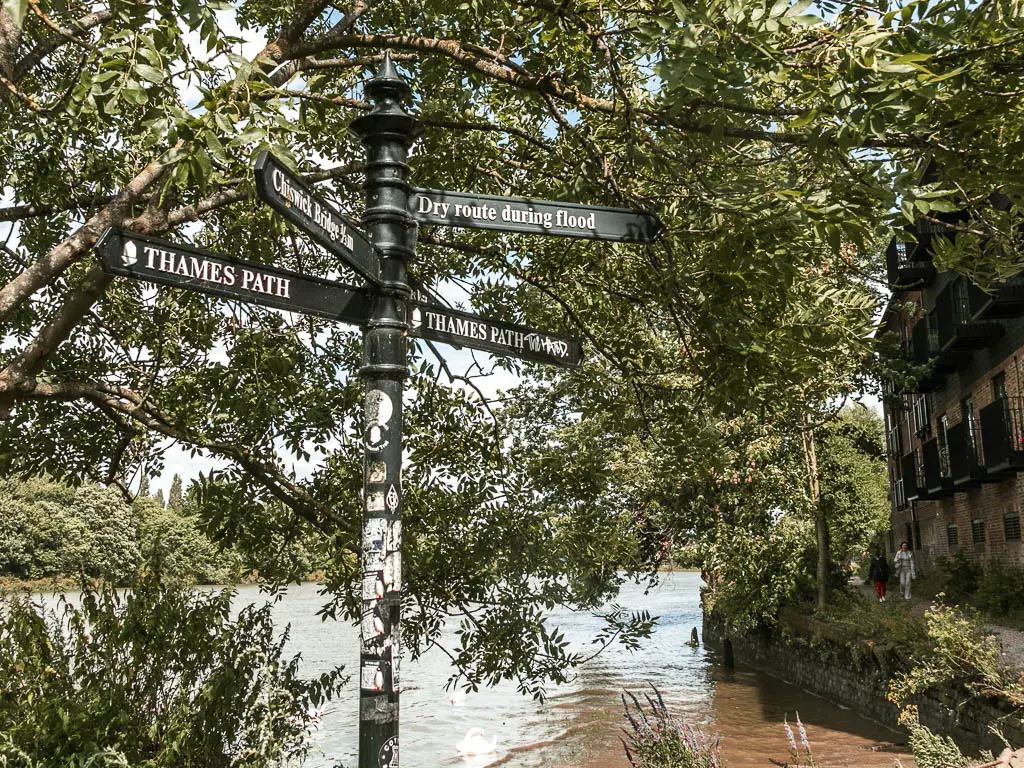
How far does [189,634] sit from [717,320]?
3944 millimetres

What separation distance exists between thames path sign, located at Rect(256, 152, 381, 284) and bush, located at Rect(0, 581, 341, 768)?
324 centimetres

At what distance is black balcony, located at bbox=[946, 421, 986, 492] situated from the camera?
23047mm

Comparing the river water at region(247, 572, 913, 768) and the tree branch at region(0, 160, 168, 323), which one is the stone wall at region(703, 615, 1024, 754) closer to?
the river water at region(247, 572, 913, 768)

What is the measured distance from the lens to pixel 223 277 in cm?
340

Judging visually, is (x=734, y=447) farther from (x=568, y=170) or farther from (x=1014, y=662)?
(x=568, y=170)

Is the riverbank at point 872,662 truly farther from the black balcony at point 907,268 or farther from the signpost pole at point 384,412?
the black balcony at point 907,268

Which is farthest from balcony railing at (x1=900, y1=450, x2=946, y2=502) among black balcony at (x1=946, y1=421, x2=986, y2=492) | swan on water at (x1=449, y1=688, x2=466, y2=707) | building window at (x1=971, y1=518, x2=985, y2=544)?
swan on water at (x1=449, y1=688, x2=466, y2=707)

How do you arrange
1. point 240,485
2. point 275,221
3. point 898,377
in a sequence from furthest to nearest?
point 898,377, point 240,485, point 275,221

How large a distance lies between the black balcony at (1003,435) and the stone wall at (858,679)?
5.39 m

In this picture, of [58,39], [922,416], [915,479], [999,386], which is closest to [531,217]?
[58,39]

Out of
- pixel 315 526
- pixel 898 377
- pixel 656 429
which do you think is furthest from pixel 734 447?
pixel 315 526

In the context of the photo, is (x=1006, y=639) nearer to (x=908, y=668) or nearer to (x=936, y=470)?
(x=908, y=668)

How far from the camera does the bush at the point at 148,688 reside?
5289 mm

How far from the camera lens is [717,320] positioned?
5668 millimetres
